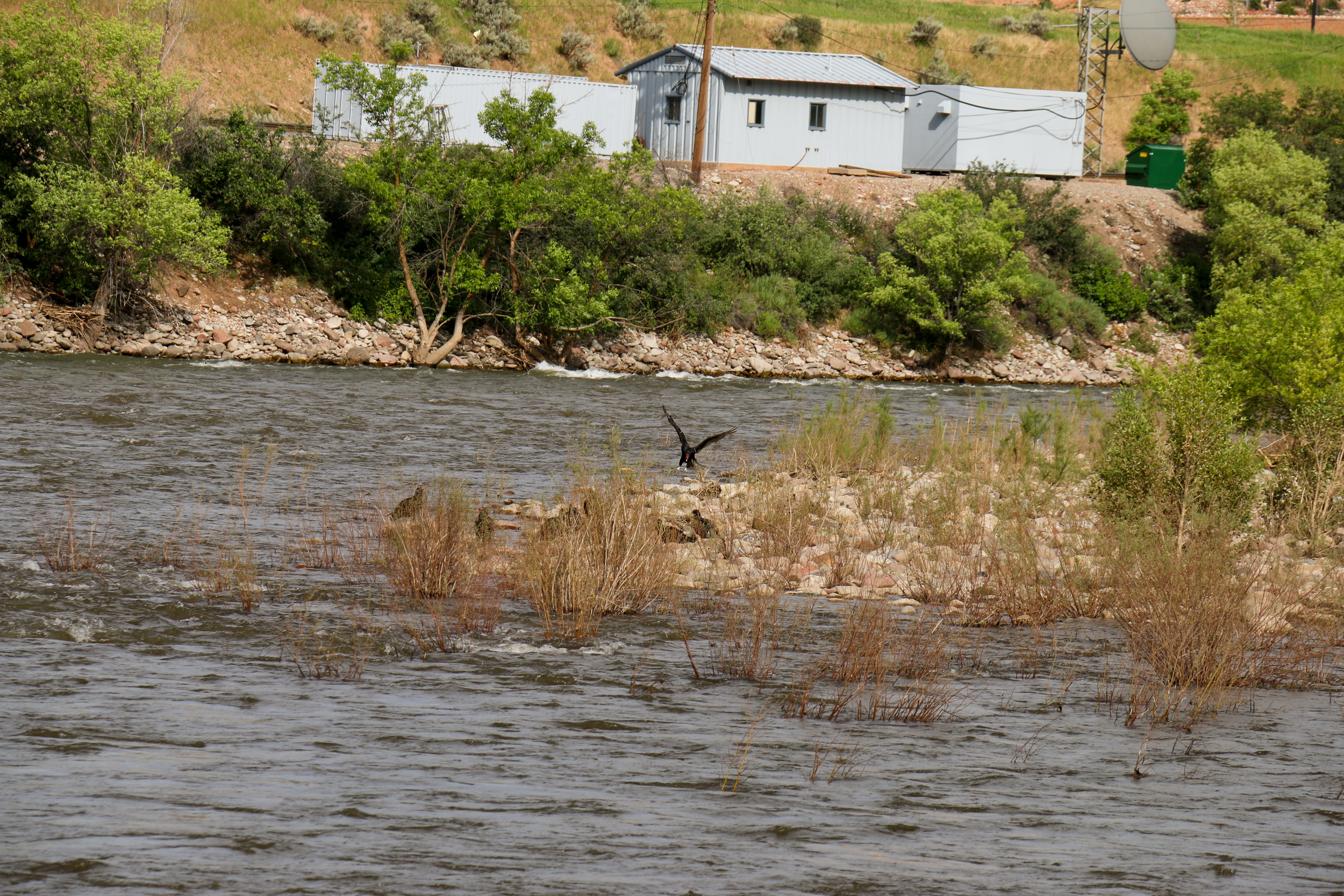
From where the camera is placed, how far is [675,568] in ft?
31.7

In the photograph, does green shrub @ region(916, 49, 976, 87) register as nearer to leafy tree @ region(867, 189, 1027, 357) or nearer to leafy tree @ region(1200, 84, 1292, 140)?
leafy tree @ region(1200, 84, 1292, 140)

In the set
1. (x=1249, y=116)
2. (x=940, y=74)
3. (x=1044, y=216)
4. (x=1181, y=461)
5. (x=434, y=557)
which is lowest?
(x=434, y=557)

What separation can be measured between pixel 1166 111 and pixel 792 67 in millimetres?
22046

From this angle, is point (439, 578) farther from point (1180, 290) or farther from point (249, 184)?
point (1180, 290)

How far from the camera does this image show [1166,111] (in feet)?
194

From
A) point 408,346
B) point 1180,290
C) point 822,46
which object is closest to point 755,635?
point 408,346

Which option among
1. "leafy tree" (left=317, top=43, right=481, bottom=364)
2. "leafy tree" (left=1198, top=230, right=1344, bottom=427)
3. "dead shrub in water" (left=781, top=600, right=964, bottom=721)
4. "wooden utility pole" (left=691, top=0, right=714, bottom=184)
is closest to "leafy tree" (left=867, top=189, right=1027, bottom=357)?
"wooden utility pole" (left=691, top=0, right=714, bottom=184)

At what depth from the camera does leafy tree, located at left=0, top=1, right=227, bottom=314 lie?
28.6m

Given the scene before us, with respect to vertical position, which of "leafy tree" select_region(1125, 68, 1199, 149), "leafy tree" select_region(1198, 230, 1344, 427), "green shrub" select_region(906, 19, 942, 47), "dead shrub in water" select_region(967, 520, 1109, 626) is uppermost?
"green shrub" select_region(906, 19, 942, 47)

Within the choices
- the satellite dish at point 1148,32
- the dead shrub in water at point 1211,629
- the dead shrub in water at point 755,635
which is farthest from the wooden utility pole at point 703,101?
the dead shrub in water at point 1211,629

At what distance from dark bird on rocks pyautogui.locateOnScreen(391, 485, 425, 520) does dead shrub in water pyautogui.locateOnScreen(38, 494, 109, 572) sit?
7.57 feet

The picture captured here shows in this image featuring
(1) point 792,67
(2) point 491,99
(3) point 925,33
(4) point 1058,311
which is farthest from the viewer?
(3) point 925,33

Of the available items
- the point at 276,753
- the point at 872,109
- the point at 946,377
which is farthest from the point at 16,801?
the point at 872,109

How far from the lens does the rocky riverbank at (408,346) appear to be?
99.9 feet
